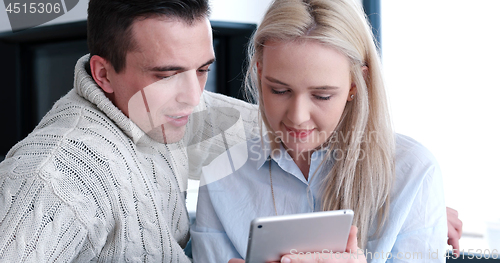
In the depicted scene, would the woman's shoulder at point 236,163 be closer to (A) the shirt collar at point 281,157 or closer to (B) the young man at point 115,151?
(A) the shirt collar at point 281,157

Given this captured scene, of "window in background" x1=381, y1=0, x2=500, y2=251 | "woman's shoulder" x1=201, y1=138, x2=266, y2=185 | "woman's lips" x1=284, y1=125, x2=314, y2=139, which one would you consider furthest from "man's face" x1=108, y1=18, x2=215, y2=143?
"window in background" x1=381, y1=0, x2=500, y2=251

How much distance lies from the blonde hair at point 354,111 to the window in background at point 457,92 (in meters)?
1.04

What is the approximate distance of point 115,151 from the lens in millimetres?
1195

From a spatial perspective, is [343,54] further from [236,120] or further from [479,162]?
[479,162]

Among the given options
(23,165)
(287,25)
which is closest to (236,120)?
(287,25)

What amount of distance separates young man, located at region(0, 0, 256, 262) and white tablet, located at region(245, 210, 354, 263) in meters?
0.42

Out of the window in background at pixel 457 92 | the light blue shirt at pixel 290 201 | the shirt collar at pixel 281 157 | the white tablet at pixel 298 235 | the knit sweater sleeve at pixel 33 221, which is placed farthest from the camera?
the window in background at pixel 457 92

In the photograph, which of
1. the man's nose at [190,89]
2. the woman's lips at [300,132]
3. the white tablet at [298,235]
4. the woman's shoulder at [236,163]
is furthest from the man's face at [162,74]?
the white tablet at [298,235]

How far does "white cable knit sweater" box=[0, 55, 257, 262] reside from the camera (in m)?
1.01

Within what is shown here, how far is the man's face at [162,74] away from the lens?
3.82 ft

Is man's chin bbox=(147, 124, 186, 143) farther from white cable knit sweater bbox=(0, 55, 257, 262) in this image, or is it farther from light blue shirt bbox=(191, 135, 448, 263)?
light blue shirt bbox=(191, 135, 448, 263)

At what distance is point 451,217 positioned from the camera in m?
1.40

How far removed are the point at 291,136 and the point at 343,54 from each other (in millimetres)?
239

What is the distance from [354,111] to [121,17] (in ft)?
2.14
